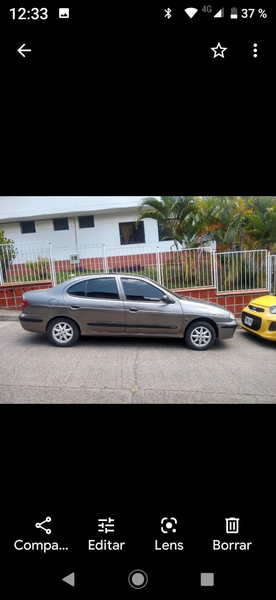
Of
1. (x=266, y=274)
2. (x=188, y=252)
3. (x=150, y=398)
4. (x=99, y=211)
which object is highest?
(x=99, y=211)

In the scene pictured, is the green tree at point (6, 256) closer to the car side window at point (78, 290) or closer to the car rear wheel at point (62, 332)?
the car side window at point (78, 290)

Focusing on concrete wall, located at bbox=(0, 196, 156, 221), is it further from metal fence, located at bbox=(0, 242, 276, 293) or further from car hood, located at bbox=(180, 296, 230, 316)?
car hood, located at bbox=(180, 296, 230, 316)

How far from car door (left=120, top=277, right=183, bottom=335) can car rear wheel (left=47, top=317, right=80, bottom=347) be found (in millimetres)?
903

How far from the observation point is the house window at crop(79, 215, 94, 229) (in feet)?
43.9

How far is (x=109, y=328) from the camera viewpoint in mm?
4719

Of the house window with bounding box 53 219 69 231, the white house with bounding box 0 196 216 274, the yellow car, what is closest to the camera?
the yellow car

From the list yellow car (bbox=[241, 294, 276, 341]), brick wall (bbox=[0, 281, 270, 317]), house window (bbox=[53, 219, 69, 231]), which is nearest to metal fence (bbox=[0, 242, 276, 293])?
brick wall (bbox=[0, 281, 270, 317])

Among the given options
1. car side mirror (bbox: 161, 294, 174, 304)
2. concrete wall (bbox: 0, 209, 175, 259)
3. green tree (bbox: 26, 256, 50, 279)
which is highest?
concrete wall (bbox: 0, 209, 175, 259)

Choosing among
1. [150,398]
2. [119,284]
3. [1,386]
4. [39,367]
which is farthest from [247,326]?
[1,386]

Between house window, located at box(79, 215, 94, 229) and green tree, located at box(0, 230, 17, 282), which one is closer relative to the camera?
green tree, located at box(0, 230, 17, 282)

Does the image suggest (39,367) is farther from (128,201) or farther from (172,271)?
(128,201)

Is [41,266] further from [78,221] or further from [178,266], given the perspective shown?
[78,221]

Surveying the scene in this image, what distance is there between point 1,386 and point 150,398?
5.44 feet

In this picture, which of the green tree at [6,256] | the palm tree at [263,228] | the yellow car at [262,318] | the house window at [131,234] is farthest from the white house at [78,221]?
the yellow car at [262,318]
